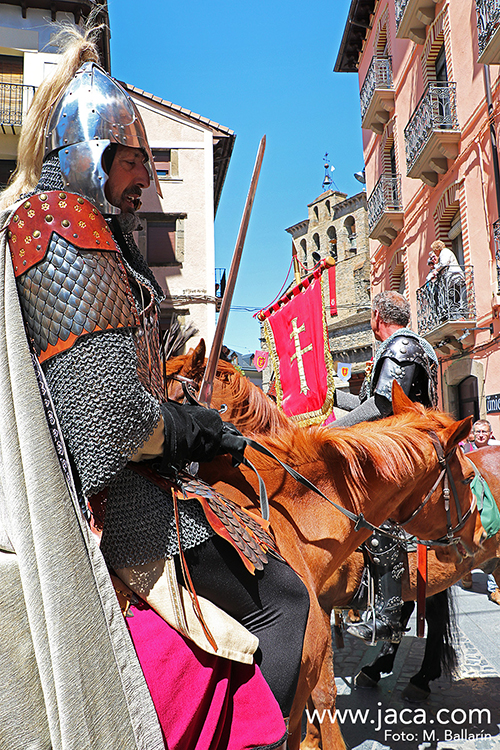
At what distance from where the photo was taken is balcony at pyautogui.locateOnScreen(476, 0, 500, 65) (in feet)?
30.3

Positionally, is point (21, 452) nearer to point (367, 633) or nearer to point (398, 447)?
point (398, 447)

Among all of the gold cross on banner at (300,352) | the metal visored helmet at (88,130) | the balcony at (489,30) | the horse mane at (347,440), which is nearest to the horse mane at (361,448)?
the horse mane at (347,440)

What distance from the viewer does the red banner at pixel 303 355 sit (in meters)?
3.79

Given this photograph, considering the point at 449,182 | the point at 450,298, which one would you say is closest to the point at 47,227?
the point at 450,298

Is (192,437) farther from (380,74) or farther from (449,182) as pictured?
(380,74)

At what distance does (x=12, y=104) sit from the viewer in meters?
15.5

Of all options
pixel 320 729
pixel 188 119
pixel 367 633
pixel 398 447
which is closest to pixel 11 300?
pixel 398 447

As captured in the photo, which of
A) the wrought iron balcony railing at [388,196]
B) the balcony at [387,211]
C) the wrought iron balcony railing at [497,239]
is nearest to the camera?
the wrought iron balcony railing at [497,239]

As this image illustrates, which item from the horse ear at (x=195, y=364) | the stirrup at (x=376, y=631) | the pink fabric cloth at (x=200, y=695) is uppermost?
the horse ear at (x=195, y=364)

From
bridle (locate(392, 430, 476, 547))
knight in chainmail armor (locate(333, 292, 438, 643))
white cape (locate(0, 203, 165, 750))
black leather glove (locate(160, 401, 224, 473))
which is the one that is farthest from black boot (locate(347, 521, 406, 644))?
white cape (locate(0, 203, 165, 750))

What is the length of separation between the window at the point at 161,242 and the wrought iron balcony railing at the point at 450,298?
8815 millimetres

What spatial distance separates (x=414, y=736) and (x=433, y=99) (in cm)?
Result: 1344

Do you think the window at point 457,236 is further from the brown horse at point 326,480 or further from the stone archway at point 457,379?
the brown horse at point 326,480

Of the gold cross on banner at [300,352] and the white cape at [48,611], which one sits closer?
the white cape at [48,611]
